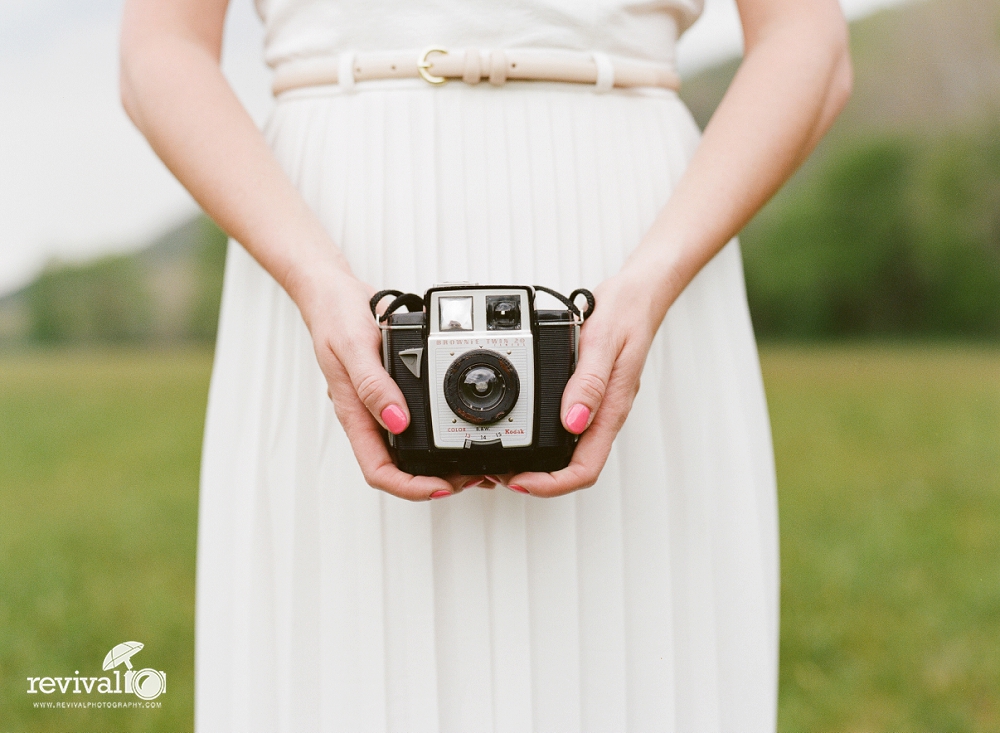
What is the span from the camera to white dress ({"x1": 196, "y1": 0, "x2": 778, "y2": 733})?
3.33 feet

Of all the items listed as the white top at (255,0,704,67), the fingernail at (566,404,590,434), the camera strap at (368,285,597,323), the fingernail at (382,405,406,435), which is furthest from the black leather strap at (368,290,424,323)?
the white top at (255,0,704,67)

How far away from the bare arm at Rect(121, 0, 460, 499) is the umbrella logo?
1917 millimetres

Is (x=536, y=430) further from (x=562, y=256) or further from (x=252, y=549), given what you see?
(x=252, y=549)

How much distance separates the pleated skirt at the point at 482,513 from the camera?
1016 mm

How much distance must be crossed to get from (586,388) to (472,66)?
1.38 ft

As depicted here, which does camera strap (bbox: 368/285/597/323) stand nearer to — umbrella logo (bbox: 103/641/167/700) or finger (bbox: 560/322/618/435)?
finger (bbox: 560/322/618/435)

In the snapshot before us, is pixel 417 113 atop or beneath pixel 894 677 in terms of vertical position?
atop

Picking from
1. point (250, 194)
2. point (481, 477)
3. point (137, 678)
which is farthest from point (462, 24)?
point (137, 678)

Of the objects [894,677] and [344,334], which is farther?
[894,677]

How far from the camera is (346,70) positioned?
1039mm

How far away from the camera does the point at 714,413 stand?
43.3 inches

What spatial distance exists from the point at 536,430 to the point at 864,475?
4916 millimetres

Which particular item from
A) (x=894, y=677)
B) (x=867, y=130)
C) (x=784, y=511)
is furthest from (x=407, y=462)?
(x=867, y=130)

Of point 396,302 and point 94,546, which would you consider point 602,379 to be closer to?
point 396,302
